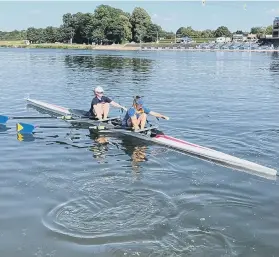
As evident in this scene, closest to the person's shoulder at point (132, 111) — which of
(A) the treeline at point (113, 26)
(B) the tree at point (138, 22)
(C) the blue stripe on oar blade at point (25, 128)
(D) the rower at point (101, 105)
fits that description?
(D) the rower at point (101, 105)

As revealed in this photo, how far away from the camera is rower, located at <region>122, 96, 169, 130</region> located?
54.2 ft

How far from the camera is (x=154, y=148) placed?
628 inches

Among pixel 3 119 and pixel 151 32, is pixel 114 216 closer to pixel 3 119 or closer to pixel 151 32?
pixel 3 119

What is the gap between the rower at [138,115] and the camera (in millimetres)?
16516

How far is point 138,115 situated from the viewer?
55.8ft

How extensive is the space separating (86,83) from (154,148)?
25.6 meters

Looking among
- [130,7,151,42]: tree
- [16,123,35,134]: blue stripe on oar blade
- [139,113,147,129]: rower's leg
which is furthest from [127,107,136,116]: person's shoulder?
[130,7,151,42]: tree

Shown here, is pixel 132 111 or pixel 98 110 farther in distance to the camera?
pixel 98 110

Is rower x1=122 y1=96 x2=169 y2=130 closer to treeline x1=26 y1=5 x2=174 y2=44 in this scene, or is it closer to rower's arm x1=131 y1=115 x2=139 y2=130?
rower's arm x1=131 y1=115 x2=139 y2=130

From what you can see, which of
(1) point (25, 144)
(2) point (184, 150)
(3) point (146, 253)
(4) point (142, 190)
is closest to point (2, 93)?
(1) point (25, 144)

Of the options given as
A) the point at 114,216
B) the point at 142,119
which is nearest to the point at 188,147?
the point at 142,119

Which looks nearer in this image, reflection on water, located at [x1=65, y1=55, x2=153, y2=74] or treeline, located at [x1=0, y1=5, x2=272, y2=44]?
reflection on water, located at [x1=65, y1=55, x2=153, y2=74]

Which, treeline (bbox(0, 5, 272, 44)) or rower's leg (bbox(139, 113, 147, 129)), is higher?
treeline (bbox(0, 5, 272, 44))

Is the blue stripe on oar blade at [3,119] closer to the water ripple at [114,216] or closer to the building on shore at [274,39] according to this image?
the water ripple at [114,216]
